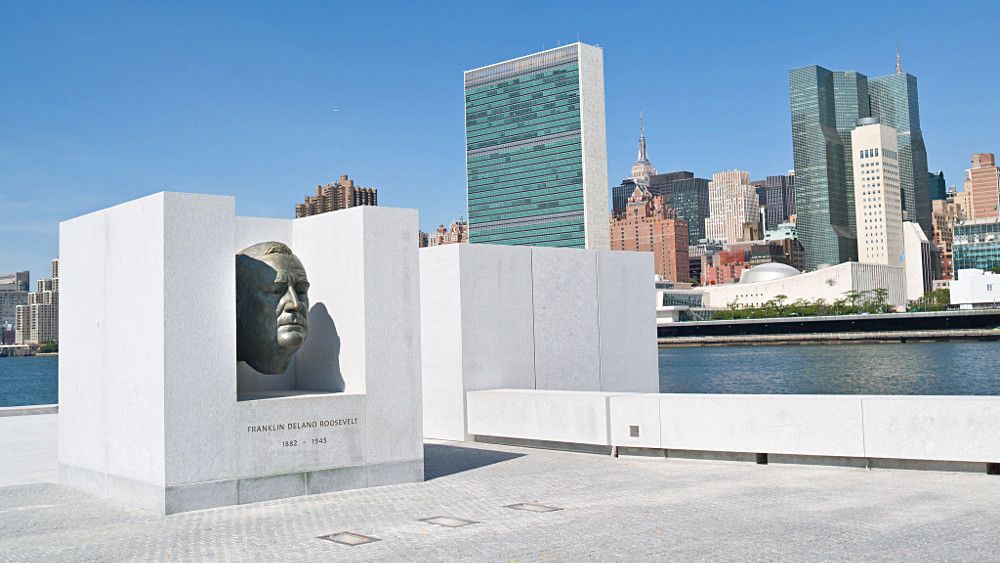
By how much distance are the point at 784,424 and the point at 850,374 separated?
194 feet

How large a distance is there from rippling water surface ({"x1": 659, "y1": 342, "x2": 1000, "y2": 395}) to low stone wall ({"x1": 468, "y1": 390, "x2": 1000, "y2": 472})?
135 ft

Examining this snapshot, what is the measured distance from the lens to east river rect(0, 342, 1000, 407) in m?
57.1

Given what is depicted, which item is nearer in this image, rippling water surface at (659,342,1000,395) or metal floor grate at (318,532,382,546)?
metal floor grate at (318,532,382,546)

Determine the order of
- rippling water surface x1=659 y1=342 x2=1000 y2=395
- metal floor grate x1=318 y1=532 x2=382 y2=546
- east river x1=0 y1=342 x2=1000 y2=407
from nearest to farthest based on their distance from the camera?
metal floor grate x1=318 y1=532 x2=382 y2=546 < rippling water surface x1=659 y1=342 x2=1000 y2=395 < east river x1=0 y1=342 x2=1000 y2=407

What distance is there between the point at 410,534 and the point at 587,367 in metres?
12.4

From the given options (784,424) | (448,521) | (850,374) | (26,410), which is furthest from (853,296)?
(448,521)

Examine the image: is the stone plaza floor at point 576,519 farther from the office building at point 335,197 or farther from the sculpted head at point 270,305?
the office building at point 335,197

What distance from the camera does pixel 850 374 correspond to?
227ft

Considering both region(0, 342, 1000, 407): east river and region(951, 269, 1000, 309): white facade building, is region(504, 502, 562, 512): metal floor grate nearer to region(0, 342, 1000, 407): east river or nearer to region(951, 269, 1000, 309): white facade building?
region(0, 342, 1000, 407): east river

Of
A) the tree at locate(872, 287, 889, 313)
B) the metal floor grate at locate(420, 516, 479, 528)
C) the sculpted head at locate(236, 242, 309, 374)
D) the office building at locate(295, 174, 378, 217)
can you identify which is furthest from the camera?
the tree at locate(872, 287, 889, 313)

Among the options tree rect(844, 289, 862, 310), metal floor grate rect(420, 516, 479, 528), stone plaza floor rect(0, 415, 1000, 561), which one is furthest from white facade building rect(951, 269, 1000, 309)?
metal floor grate rect(420, 516, 479, 528)

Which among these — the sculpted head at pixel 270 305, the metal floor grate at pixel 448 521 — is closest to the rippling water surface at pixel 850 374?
the sculpted head at pixel 270 305

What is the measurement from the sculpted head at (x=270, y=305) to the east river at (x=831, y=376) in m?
45.2

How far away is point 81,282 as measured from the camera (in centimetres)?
1385
